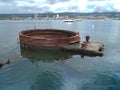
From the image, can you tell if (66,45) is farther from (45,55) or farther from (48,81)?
(48,81)

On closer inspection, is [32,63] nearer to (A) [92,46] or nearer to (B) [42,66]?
(B) [42,66]

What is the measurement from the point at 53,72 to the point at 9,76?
4.98m

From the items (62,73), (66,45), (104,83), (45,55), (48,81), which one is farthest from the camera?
(66,45)

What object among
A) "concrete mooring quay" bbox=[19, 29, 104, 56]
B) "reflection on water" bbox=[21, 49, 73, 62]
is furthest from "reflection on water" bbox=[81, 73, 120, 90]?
"concrete mooring quay" bbox=[19, 29, 104, 56]

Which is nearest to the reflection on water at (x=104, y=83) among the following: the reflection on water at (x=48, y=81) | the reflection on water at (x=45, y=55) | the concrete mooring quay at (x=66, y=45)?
the reflection on water at (x=48, y=81)

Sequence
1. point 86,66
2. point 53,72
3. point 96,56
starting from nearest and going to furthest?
point 53,72, point 86,66, point 96,56

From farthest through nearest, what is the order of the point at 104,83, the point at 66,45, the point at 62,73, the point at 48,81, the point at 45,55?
the point at 66,45 < the point at 45,55 < the point at 62,73 < the point at 48,81 < the point at 104,83

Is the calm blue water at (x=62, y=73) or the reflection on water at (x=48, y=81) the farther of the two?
the calm blue water at (x=62, y=73)

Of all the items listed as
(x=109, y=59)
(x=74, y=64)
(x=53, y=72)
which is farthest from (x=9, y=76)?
(x=109, y=59)

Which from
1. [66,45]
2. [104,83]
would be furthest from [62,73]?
[66,45]

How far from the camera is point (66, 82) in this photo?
22094mm

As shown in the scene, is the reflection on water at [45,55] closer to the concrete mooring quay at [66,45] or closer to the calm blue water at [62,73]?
the calm blue water at [62,73]

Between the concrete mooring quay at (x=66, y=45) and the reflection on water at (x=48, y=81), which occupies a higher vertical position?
the concrete mooring quay at (x=66, y=45)

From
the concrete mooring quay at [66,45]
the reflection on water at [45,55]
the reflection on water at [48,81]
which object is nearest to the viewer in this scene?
the reflection on water at [48,81]
